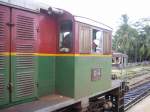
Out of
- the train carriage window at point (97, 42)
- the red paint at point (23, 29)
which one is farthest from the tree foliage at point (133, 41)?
the red paint at point (23, 29)

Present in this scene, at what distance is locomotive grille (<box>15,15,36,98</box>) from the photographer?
5.03 metres

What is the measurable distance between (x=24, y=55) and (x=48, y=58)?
0.98 meters

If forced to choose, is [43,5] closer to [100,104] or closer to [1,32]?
[1,32]

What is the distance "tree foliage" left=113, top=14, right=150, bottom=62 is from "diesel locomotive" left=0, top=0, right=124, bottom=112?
58.5 m

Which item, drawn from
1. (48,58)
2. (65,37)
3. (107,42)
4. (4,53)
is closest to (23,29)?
(4,53)

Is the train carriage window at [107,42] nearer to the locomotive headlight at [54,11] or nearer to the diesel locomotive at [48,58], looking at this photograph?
the diesel locomotive at [48,58]

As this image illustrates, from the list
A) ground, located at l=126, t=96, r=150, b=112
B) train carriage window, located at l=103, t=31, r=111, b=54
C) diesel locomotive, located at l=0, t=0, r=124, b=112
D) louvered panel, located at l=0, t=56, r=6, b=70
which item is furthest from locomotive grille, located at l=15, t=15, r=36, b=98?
ground, located at l=126, t=96, r=150, b=112

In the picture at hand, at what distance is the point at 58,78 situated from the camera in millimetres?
6258

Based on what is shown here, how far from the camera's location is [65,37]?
617 cm

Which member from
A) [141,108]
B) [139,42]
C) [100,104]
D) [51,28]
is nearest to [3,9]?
[51,28]

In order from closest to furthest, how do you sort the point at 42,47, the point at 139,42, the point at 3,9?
the point at 3,9
the point at 42,47
the point at 139,42

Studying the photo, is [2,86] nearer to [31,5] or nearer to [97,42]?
[31,5]

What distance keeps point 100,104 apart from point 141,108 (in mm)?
4021

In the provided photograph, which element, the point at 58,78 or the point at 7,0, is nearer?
the point at 7,0
